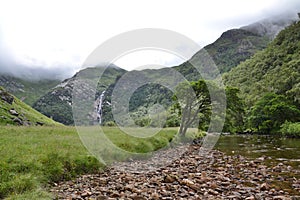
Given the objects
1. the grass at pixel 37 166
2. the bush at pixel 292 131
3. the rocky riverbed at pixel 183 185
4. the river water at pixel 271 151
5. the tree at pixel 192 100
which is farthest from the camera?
the bush at pixel 292 131

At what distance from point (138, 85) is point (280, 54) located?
13510 centimetres

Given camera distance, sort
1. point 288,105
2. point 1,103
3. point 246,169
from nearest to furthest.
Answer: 1. point 246,169
2. point 288,105
3. point 1,103

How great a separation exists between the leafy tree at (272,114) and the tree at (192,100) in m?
31.9

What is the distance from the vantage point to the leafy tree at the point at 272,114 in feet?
205

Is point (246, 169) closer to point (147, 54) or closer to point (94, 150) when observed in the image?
point (94, 150)

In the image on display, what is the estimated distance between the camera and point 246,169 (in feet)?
52.0

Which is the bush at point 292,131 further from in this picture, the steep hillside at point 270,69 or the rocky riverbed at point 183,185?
the steep hillside at point 270,69

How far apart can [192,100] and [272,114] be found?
3549 cm

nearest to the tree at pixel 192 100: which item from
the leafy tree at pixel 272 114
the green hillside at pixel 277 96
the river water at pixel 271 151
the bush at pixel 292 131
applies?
the river water at pixel 271 151

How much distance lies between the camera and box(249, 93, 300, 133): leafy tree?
62375 millimetres

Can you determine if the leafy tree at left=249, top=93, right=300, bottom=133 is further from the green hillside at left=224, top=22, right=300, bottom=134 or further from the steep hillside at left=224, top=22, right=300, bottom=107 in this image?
the steep hillside at left=224, top=22, right=300, bottom=107

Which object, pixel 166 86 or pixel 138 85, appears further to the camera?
pixel 166 86

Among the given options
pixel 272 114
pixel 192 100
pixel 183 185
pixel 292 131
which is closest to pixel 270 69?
Result: pixel 272 114

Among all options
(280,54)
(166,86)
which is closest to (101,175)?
(166,86)
